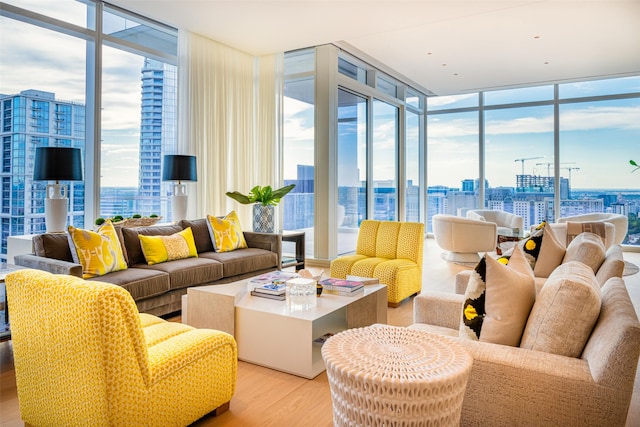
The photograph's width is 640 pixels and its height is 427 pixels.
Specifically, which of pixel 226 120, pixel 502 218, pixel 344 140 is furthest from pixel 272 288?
pixel 502 218

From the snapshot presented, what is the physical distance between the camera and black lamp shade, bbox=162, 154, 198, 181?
15.4ft

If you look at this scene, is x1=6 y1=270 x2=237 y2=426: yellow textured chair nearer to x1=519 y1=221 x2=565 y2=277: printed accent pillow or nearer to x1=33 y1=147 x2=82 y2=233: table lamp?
x1=33 y1=147 x2=82 y2=233: table lamp

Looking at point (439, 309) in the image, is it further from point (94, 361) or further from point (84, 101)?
point (84, 101)

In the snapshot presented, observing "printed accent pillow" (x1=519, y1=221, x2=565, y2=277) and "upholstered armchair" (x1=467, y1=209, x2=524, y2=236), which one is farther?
"upholstered armchair" (x1=467, y1=209, x2=524, y2=236)

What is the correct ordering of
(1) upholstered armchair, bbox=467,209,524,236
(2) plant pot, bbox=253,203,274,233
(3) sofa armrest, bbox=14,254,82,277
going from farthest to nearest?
1. (1) upholstered armchair, bbox=467,209,524,236
2. (2) plant pot, bbox=253,203,274,233
3. (3) sofa armrest, bbox=14,254,82,277

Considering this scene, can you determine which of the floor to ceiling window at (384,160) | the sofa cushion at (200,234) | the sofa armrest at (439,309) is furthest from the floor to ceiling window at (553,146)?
the sofa armrest at (439,309)

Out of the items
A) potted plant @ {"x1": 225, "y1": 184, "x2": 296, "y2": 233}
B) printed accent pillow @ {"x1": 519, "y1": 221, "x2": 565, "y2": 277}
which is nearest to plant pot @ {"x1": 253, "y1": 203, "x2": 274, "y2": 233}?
potted plant @ {"x1": 225, "y1": 184, "x2": 296, "y2": 233}

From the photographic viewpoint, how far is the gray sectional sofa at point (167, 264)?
3.21m

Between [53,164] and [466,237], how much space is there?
5.25 meters

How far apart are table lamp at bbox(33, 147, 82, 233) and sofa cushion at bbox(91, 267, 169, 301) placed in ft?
2.60

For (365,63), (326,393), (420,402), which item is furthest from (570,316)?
(365,63)

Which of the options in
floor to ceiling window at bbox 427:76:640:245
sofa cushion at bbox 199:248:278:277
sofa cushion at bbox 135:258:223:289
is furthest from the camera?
floor to ceiling window at bbox 427:76:640:245

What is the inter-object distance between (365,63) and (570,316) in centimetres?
615

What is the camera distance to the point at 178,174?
4.70 metres
